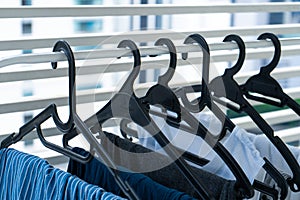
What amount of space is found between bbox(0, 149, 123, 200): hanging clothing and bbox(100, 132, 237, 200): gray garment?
7.4 inches

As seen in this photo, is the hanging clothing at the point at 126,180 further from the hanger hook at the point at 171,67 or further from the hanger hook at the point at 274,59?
the hanger hook at the point at 274,59

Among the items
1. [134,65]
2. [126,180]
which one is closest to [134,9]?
[134,65]

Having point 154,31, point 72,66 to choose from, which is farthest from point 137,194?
point 154,31

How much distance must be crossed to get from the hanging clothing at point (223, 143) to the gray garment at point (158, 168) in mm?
82

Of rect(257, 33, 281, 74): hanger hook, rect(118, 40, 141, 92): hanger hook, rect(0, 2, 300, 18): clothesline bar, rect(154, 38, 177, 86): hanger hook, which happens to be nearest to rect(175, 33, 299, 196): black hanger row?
rect(257, 33, 281, 74): hanger hook

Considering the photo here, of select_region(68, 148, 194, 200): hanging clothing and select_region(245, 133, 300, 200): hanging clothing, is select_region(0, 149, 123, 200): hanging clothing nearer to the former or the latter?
select_region(68, 148, 194, 200): hanging clothing

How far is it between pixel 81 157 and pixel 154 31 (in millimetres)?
738

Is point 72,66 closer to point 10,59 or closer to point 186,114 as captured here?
point 10,59

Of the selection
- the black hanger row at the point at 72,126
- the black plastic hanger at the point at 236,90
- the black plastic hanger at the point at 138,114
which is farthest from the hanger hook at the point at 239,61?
the black hanger row at the point at 72,126

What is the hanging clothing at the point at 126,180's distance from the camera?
3.24ft

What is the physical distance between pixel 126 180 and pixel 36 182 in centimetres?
17

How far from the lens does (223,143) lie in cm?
120

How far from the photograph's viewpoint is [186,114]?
115 centimetres

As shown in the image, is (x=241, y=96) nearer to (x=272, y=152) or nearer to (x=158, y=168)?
(x=272, y=152)
